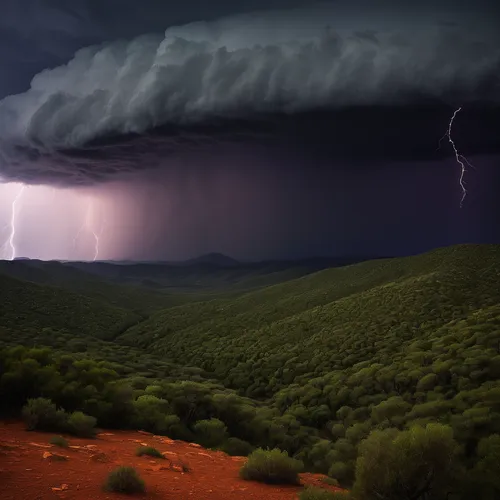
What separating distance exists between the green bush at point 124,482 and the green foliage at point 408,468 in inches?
195

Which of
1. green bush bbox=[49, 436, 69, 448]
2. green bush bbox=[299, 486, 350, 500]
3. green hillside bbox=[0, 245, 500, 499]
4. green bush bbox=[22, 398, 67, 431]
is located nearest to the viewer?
green bush bbox=[299, 486, 350, 500]

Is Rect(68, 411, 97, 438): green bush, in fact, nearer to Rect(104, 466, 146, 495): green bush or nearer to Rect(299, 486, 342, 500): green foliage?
Rect(104, 466, 146, 495): green bush

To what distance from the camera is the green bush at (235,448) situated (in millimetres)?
16297

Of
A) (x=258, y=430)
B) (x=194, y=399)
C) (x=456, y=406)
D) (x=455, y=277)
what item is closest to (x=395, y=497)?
(x=456, y=406)

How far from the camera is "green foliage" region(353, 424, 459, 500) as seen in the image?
890 cm

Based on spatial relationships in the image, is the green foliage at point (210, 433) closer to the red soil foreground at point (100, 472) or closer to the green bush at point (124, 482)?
the red soil foreground at point (100, 472)

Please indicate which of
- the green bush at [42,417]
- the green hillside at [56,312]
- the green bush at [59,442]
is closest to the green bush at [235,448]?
the green bush at [42,417]

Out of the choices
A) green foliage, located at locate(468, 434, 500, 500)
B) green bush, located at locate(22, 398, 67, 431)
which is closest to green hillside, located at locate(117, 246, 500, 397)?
green foliage, located at locate(468, 434, 500, 500)

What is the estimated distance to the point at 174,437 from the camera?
17203 millimetres

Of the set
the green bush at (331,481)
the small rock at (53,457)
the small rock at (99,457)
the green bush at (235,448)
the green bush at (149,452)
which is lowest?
the green bush at (235,448)

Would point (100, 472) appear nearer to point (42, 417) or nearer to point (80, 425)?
point (80, 425)

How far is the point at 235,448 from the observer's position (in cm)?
1659

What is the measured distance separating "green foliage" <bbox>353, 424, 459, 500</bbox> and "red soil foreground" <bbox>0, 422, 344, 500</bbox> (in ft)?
7.28

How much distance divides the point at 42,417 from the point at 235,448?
768 centimetres
